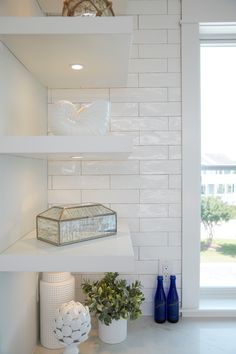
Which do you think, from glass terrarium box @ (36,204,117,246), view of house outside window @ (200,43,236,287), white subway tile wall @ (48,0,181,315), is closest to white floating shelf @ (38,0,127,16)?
white subway tile wall @ (48,0,181,315)

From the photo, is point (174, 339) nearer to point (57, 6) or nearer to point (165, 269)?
point (165, 269)

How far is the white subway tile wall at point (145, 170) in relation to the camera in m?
1.52

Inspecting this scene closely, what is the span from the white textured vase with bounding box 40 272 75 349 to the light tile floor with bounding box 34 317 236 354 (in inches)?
2.0

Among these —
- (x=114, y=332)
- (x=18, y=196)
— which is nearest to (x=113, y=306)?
(x=114, y=332)

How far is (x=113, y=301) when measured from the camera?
1.25 m

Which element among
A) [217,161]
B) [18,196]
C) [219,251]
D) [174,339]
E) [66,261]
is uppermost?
[217,161]

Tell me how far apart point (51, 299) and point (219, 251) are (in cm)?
99

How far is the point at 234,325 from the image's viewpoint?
4.73ft

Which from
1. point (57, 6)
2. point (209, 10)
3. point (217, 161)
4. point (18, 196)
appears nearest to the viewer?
point (18, 196)

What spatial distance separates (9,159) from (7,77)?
0.27m

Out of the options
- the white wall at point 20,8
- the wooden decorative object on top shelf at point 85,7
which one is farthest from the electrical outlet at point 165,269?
the white wall at point 20,8

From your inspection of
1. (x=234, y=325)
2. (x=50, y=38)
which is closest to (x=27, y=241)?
(x=50, y=38)

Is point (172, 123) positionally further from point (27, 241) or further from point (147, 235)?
point (27, 241)

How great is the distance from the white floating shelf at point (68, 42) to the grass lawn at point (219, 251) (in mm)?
1117
